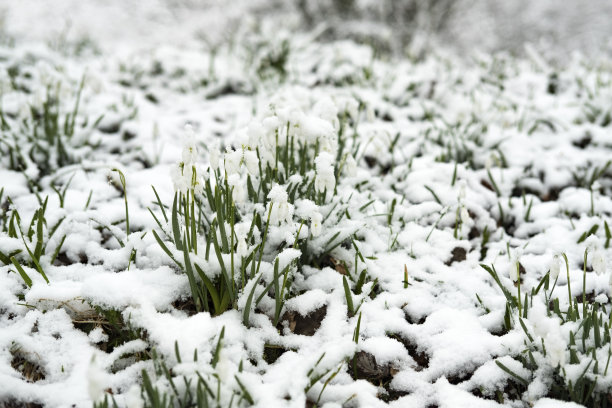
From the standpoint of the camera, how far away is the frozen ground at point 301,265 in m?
1.34

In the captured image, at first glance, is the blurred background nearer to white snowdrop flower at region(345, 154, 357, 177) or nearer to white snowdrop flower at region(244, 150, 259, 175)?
white snowdrop flower at region(345, 154, 357, 177)

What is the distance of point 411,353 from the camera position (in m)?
1.58

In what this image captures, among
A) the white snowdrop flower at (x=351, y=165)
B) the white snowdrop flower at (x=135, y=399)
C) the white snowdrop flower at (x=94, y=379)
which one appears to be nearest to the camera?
the white snowdrop flower at (x=94, y=379)

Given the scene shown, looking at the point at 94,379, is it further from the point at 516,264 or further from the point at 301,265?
the point at 516,264

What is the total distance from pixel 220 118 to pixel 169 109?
0.59m

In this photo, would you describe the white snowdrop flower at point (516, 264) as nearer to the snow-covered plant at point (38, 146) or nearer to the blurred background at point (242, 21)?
the snow-covered plant at point (38, 146)

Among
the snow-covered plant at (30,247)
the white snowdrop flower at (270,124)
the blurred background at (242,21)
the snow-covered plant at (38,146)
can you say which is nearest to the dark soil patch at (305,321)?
the white snowdrop flower at (270,124)

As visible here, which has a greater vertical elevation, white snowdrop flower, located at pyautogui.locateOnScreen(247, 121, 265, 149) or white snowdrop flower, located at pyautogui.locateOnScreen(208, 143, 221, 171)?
white snowdrop flower, located at pyautogui.locateOnScreen(247, 121, 265, 149)

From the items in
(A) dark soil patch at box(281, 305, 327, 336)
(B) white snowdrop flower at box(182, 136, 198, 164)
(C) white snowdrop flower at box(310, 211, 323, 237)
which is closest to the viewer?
(B) white snowdrop flower at box(182, 136, 198, 164)

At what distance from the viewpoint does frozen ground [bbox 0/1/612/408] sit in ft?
4.40

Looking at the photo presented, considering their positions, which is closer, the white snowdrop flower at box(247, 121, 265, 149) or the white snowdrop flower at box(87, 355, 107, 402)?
the white snowdrop flower at box(87, 355, 107, 402)

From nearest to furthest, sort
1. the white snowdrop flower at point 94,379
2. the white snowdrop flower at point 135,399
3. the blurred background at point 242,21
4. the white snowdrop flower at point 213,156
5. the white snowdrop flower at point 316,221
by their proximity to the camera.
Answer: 1. the white snowdrop flower at point 94,379
2. the white snowdrop flower at point 135,399
3. the white snowdrop flower at point 213,156
4. the white snowdrop flower at point 316,221
5. the blurred background at point 242,21

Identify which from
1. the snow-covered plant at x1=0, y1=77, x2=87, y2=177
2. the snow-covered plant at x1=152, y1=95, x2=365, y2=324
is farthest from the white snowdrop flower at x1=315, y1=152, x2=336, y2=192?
the snow-covered plant at x1=0, y1=77, x2=87, y2=177

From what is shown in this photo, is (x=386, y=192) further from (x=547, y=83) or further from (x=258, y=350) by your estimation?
(x=547, y=83)
